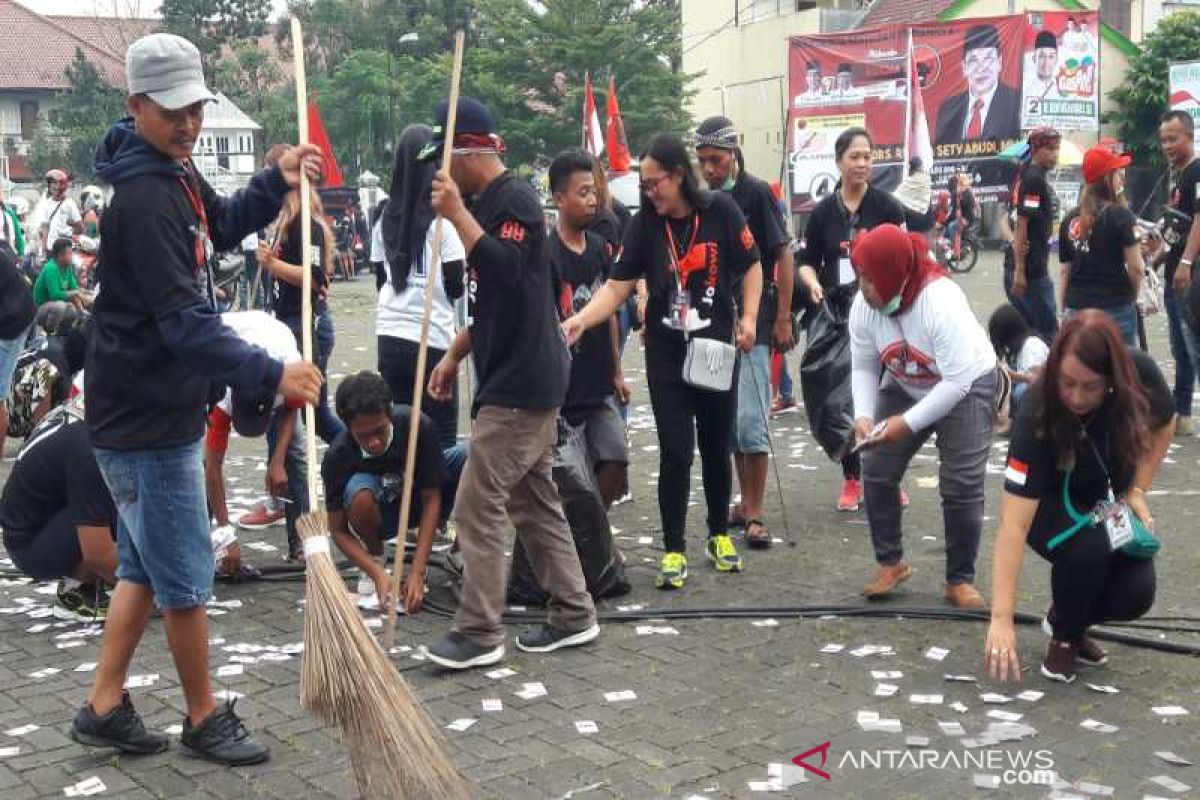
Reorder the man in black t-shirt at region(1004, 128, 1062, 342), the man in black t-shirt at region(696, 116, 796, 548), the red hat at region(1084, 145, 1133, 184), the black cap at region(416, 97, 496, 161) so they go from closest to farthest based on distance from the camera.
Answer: the black cap at region(416, 97, 496, 161)
the man in black t-shirt at region(696, 116, 796, 548)
the red hat at region(1084, 145, 1133, 184)
the man in black t-shirt at region(1004, 128, 1062, 342)

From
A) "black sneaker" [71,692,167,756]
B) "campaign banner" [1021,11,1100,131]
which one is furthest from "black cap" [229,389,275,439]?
"campaign banner" [1021,11,1100,131]

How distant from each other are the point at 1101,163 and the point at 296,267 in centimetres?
490

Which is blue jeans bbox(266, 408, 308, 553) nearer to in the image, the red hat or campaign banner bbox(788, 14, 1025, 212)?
the red hat

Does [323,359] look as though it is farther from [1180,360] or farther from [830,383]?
[1180,360]

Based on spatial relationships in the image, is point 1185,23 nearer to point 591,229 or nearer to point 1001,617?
point 591,229

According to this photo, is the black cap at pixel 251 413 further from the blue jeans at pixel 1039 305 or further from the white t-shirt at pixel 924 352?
the blue jeans at pixel 1039 305

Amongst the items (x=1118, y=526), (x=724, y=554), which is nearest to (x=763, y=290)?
(x=724, y=554)

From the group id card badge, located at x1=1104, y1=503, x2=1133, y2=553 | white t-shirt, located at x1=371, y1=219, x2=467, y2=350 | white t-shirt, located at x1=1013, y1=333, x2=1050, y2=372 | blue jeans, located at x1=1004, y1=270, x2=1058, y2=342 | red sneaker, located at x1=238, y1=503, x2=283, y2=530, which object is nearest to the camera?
id card badge, located at x1=1104, y1=503, x2=1133, y2=553

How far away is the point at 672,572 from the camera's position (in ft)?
20.0

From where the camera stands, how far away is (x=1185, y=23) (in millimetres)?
37438

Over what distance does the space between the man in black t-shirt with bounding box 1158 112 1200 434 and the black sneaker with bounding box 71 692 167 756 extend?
6.81m

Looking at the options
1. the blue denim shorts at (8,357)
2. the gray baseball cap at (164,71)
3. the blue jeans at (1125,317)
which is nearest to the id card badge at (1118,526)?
the gray baseball cap at (164,71)

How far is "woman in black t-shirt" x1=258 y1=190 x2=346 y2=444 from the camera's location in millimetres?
7004

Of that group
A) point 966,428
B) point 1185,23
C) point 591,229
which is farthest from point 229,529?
point 1185,23
